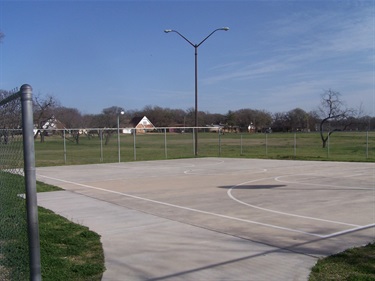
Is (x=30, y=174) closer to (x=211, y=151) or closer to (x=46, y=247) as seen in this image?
(x=46, y=247)

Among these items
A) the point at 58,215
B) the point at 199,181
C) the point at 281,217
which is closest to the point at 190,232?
the point at 281,217

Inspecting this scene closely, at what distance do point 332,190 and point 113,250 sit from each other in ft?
28.6

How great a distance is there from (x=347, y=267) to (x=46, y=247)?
446 centimetres

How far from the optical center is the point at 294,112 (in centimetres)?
10638

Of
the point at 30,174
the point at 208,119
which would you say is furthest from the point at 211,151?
the point at 208,119

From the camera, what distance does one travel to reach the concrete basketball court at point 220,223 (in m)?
5.56

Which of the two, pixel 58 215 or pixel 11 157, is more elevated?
pixel 11 157

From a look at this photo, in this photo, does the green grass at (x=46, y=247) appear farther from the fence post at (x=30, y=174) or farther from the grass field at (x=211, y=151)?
the grass field at (x=211, y=151)

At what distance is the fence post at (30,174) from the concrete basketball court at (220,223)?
2.34 metres

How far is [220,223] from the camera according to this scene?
328 inches

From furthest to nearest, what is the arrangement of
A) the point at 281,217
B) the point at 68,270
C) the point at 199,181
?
the point at 199,181 < the point at 281,217 < the point at 68,270

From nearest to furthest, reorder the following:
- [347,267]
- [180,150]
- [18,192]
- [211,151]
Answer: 1. [347,267]
2. [18,192]
3. [211,151]
4. [180,150]

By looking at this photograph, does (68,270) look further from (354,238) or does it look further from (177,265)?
(354,238)

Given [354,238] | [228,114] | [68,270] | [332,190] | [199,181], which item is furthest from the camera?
[228,114]
